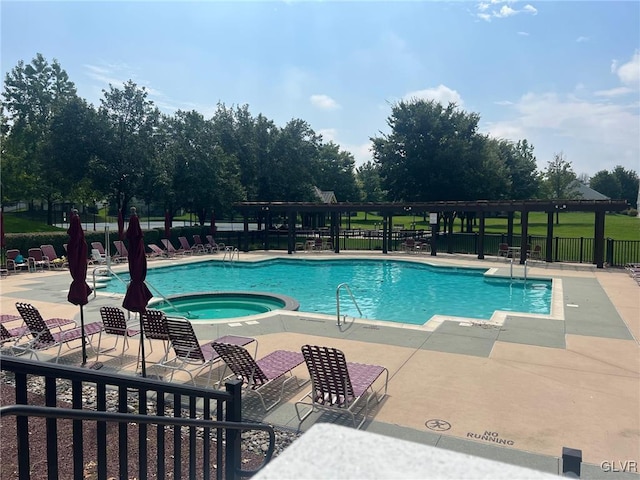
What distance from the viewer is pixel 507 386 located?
21.7 feet

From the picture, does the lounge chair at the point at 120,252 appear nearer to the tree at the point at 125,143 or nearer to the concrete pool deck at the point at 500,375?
the tree at the point at 125,143

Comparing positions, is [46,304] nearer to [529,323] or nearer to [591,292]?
[529,323]

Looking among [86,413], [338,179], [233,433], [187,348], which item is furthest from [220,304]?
[338,179]

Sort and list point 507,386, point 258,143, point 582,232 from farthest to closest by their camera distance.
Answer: point 582,232 → point 258,143 → point 507,386

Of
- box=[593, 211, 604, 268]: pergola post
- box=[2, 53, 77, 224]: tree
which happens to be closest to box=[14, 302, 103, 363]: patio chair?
box=[593, 211, 604, 268]: pergola post

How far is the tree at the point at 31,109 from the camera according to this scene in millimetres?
36969

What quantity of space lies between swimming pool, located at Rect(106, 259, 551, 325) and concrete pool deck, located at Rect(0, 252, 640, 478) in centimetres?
291

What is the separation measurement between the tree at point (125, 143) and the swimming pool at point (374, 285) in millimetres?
8990

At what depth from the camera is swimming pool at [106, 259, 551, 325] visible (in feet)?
47.4

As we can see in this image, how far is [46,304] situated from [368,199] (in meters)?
67.7

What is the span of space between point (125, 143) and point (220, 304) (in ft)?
55.2

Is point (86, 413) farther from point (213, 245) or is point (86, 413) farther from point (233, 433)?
point (213, 245)

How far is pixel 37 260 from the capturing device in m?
19.1

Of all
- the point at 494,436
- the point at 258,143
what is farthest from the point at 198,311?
the point at 258,143
